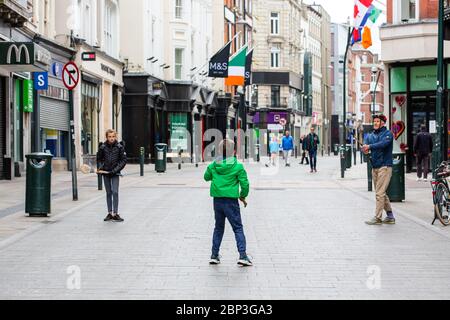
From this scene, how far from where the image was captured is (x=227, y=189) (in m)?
10.8

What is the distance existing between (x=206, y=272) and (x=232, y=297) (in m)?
1.70

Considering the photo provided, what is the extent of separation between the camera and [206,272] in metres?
10.1

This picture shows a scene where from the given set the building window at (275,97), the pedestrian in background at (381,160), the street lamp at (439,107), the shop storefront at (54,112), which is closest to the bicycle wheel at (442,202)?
the pedestrian in background at (381,160)

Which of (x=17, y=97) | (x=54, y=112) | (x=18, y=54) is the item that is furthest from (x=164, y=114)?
(x=18, y=54)

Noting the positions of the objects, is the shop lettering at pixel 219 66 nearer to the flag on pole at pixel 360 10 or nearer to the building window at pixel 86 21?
the building window at pixel 86 21

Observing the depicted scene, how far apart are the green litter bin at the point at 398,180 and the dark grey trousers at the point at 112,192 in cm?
634

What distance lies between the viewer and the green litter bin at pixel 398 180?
63.0 feet

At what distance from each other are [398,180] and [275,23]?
250ft

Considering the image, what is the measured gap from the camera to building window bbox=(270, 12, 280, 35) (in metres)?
94.0

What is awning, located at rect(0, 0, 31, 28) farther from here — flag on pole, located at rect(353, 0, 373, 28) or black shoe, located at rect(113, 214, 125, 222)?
flag on pole, located at rect(353, 0, 373, 28)

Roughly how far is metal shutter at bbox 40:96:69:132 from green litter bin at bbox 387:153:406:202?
17160 millimetres

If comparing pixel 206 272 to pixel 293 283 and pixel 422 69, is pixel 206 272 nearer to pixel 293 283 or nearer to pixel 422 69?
pixel 293 283

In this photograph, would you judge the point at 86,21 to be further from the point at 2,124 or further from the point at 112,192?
the point at 112,192
